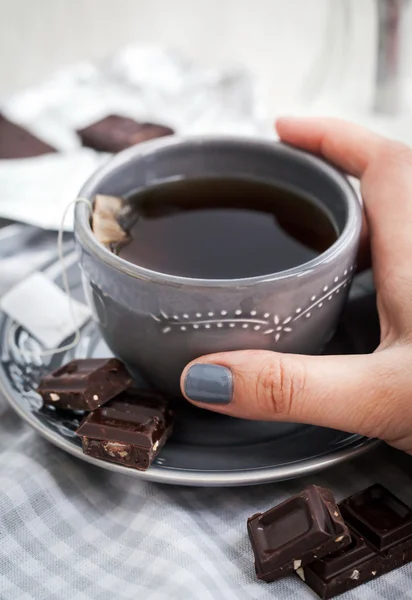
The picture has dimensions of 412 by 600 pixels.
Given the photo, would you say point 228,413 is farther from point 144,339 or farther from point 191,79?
point 191,79

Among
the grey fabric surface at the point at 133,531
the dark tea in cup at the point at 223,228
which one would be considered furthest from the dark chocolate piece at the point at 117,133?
the grey fabric surface at the point at 133,531

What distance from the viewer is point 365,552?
2.27ft

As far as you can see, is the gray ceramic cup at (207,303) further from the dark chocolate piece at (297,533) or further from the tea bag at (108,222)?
Answer: the dark chocolate piece at (297,533)

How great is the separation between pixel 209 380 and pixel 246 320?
0.07 metres

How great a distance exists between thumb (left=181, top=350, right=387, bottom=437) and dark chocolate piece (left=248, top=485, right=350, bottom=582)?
0.25ft

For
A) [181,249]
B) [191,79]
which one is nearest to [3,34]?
[191,79]

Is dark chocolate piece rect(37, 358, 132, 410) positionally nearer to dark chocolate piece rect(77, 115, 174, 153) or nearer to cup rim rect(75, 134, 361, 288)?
cup rim rect(75, 134, 361, 288)

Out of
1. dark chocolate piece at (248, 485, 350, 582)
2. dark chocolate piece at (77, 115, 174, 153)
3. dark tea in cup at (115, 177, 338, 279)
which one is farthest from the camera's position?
dark chocolate piece at (77, 115, 174, 153)

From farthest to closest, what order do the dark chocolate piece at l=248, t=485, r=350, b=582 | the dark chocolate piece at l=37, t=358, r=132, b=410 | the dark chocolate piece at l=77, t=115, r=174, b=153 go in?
1. the dark chocolate piece at l=77, t=115, r=174, b=153
2. the dark chocolate piece at l=37, t=358, r=132, b=410
3. the dark chocolate piece at l=248, t=485, r=350, b=582

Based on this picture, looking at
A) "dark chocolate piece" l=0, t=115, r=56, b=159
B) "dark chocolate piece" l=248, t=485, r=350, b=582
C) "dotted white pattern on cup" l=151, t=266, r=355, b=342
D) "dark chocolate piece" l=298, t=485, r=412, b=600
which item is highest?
"dotted white pattern on cup" l=151, t=266, r=355, b=342

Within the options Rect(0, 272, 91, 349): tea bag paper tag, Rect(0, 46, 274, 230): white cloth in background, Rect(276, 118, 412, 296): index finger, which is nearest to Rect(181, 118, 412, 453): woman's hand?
Rect(276, 118, 412, 296): index finger

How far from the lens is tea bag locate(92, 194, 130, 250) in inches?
33.3

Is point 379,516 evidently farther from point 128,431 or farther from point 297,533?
point 128,431

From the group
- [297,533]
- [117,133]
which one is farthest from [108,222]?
[117,133]
